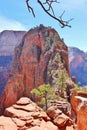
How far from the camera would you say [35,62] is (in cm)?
6819

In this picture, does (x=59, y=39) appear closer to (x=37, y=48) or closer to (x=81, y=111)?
(x=37, y=48)

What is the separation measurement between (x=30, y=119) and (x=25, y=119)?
20.9 inches

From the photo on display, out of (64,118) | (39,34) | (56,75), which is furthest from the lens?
(39,34)

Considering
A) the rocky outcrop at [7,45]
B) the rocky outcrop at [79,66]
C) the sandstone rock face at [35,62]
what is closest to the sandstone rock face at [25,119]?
the sandstone rock face at [35,62]

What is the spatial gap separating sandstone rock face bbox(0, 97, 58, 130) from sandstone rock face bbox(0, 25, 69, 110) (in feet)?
111

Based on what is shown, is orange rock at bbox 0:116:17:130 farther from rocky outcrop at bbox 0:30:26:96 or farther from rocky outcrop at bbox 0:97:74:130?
rocky outcrop at bbox 0:30:26:96

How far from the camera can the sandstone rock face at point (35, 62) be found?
63991 millimetres

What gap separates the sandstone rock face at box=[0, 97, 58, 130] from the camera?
20.3 metres

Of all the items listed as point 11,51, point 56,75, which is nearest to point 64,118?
point 56,75

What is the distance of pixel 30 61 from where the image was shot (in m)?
69.4

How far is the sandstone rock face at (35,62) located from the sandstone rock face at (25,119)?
33870 mm

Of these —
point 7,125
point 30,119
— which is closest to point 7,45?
point 30,119

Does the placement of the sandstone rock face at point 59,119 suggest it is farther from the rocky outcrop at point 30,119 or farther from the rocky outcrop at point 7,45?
the rocky outcrop at point 7,45

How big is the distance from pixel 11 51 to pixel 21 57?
6789cm
